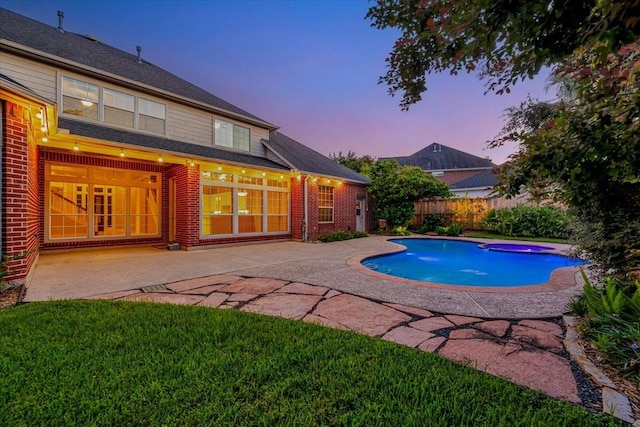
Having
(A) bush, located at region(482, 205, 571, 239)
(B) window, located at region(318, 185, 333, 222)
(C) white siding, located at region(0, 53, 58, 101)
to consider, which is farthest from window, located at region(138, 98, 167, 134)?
(A) bush, located at region(482, 205, 571, 239)

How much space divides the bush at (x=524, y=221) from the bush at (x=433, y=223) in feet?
6.86

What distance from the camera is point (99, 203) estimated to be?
30.5ft

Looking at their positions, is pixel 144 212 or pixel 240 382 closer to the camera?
pixel 240 382

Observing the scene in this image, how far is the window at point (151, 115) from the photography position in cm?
946

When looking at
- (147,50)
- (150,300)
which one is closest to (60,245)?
(150,300)

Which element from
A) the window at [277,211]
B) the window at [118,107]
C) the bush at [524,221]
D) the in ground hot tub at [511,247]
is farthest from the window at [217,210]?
the bush at [524,221]

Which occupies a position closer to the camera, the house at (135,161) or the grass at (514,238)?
the house at (135,161)

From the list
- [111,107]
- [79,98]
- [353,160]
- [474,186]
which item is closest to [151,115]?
[111,107]

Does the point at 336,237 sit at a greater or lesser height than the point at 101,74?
lesser

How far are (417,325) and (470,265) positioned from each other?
637cm

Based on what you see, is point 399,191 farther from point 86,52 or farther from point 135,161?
point 86,52

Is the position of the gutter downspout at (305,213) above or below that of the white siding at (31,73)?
below

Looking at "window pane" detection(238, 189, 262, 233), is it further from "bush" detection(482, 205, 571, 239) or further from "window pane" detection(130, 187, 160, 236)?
"bush" detection(482, 205, 571, 239)

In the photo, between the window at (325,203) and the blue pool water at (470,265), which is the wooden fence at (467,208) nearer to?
the blue pool water at (470,265)
